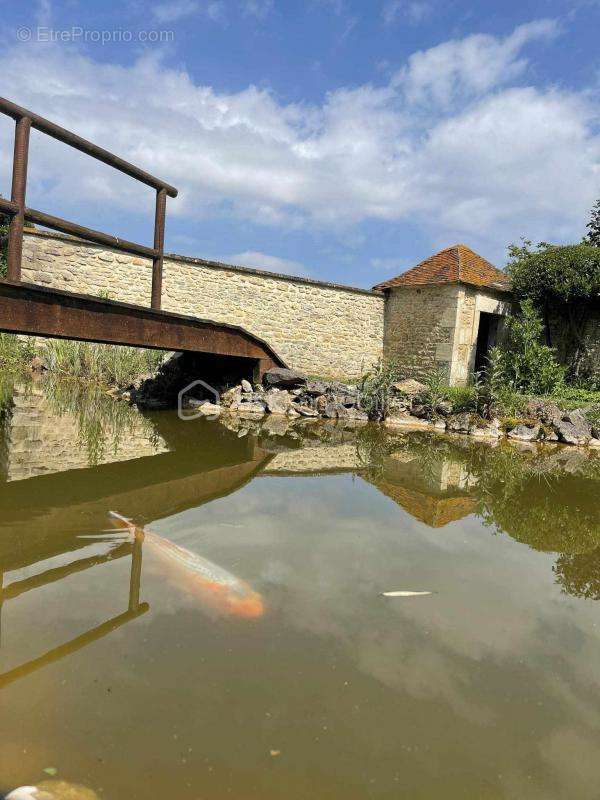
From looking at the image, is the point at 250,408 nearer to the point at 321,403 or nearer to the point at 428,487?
the point at 321,403

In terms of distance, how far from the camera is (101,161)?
21.1 ft

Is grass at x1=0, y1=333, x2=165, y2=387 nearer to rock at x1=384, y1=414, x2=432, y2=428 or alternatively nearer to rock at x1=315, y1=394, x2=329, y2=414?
rock at x1=315, y1=394, x2=329, y2=414

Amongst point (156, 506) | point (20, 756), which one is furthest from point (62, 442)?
point (20, 756)

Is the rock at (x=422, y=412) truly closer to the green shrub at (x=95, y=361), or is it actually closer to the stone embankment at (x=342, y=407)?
the stone embankment at (x=342, y=407)

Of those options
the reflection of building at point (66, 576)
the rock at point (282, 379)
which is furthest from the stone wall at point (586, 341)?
the reflection of building at point (66, 576)

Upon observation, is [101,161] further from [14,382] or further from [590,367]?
[590,367]

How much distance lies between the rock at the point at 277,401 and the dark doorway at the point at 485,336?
7812mm

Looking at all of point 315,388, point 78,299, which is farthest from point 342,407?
point 78,299

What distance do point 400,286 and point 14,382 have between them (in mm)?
10867

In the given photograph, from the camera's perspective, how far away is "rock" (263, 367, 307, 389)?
1189 cm

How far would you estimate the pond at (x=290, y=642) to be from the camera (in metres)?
1.69

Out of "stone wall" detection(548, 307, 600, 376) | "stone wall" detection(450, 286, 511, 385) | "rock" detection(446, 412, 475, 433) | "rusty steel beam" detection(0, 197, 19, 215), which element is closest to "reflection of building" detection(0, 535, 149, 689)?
"rusty steel beam" detection(0, 197, 19, 215)

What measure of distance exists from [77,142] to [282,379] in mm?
6618

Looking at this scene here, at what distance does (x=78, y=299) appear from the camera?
6969 millimetres
